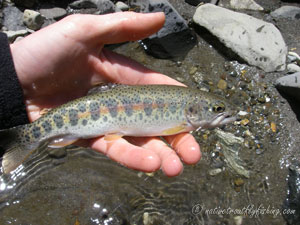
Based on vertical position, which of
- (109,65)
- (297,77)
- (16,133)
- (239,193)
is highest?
(109,65)

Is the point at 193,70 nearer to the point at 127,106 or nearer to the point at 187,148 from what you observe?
the point at 127,106

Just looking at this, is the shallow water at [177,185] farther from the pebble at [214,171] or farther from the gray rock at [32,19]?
the gray rock at [32,19]

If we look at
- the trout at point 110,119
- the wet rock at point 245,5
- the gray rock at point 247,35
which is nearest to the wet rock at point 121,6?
the gray rock at point 247,35

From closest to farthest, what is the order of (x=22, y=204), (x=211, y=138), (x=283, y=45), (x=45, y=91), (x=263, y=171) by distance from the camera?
1. (x=45, y=91)
2. (x=22, y=204)
3. (x=263, y=171)
4. (x=211, y=138)
5. (x=283, y=45)

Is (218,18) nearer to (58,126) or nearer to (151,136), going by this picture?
(151,136)

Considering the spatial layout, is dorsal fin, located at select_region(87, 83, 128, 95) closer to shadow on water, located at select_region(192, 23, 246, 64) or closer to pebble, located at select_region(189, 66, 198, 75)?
pebble, located at select_region(189, 66, 198, 75)

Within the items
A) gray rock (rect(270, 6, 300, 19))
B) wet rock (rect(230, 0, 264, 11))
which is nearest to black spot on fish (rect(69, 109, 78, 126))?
wet rock (rect(230, 0, 264, 11))

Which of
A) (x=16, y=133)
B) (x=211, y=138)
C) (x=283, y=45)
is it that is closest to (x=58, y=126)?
(x=16, y=133)
